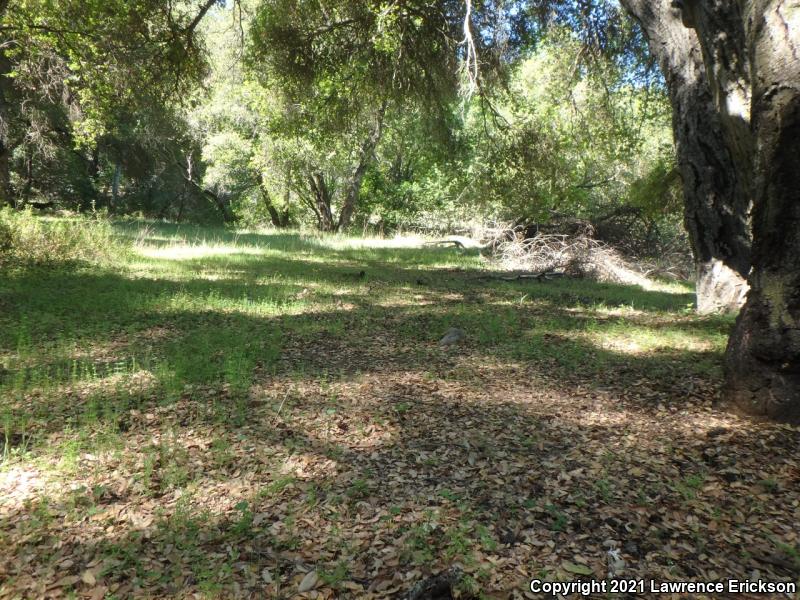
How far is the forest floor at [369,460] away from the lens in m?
2.66

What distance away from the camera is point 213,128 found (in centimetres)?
2803

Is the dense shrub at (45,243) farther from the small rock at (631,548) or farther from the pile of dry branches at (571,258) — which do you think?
the small rock at (631,548)

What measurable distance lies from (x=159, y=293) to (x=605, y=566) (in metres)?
8.49

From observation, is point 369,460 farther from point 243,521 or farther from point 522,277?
point 522,277

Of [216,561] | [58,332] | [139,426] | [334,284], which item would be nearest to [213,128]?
[334,284]

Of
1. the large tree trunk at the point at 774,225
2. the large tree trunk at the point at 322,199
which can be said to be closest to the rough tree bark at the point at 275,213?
the large tree trunk at the point at 322,199

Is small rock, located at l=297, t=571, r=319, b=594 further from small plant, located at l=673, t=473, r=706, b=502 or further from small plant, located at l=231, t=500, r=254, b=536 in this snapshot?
small plant, located at l=673, t=473, r=706, b=502

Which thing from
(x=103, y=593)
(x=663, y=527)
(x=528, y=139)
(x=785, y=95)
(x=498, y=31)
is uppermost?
(x=498, y=31)

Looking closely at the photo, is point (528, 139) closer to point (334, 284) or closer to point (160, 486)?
point (334, 284)

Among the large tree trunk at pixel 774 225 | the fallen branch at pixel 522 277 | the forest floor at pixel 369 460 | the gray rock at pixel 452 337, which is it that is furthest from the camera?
the fallen branch at pixel 522 277

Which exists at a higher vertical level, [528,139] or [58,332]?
[528,139]

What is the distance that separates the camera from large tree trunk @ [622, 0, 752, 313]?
655 centimetres

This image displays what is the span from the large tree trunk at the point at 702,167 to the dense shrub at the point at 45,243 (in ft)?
38.2

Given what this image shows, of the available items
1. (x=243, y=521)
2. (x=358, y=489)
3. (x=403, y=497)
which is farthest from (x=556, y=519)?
(x=243, y=521)
